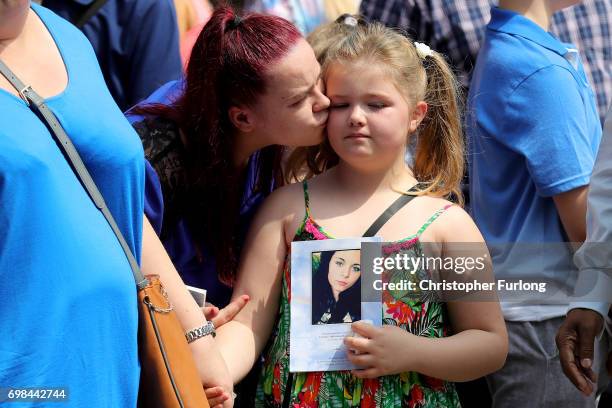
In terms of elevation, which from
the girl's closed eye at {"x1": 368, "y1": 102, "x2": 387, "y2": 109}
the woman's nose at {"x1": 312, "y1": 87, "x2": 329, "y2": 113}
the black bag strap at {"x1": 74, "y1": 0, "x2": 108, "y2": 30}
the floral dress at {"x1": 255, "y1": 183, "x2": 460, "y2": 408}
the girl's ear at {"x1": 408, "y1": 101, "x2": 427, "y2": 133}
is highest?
the black bag strap at {"x1": 74, "y1": 0, "x2": 108, "y2": 30}

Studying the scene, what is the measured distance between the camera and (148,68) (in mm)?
3465

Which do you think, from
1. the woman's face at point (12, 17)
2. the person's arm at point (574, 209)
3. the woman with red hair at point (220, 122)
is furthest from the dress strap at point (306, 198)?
the woman's face at point (12, 17)

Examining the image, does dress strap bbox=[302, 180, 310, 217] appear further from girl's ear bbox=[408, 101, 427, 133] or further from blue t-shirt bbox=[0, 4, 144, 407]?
blue t-shirt bbox=[0, 4, 144, 407]

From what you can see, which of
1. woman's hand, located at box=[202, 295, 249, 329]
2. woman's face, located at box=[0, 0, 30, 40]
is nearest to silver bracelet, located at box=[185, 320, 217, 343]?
woman's hand, located at box=[202, 295, 249, 329]

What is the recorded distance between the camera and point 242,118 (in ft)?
9.18

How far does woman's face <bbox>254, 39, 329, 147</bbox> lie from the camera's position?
8.95ft

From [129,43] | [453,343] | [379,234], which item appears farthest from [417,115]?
[129,43]

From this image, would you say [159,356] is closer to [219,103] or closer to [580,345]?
[219,103]

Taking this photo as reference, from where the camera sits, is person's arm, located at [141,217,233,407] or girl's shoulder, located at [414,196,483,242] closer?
person's arm, located at [141,217,233,407]

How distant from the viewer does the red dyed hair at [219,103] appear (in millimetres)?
2717

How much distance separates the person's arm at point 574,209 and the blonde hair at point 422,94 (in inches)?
13.8

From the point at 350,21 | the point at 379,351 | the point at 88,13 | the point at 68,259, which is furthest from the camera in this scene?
the point at 88,13

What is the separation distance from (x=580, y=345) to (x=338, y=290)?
71 centimetres

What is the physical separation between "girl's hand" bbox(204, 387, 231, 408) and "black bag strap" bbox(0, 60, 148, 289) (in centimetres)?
46
